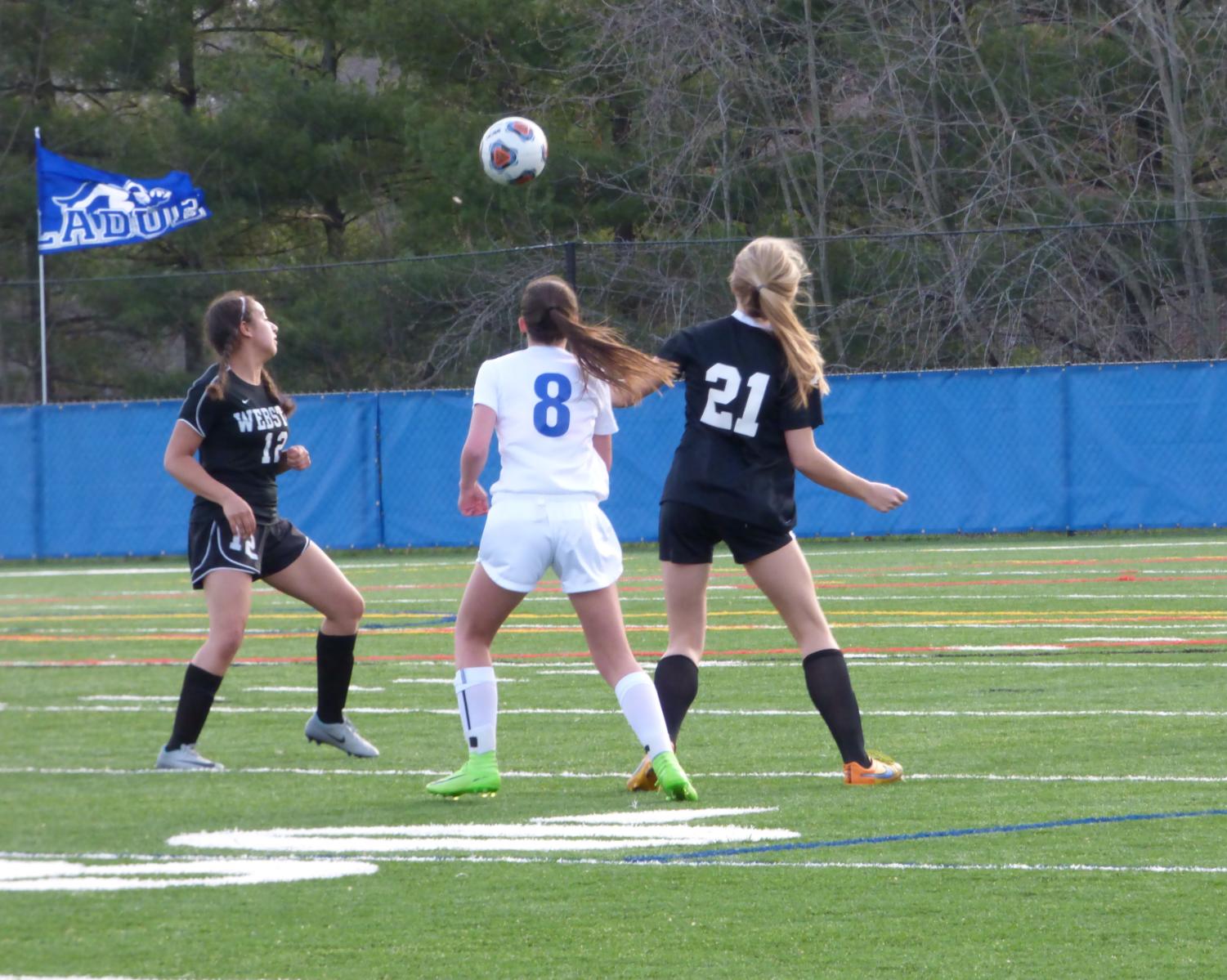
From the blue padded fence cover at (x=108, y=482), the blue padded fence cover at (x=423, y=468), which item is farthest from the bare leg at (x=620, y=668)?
the blue padded fence cover at (x=108, y=482)

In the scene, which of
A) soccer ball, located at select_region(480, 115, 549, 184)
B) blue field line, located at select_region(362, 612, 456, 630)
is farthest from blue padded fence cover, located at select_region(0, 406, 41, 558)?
blue field line, located at select_region(362, 612, 456, 630)

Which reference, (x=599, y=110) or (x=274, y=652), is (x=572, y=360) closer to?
(x=274, y=652)

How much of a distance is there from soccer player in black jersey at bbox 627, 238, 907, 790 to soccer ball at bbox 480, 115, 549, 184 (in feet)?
43.5

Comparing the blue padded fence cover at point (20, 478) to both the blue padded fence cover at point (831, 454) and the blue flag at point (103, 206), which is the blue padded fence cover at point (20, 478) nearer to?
the blue padded fence cover at point (831, 454)

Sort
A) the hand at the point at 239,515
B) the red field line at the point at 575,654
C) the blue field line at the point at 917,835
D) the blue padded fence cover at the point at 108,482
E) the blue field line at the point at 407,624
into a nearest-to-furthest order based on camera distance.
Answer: the blue field line at the point at 917,835 < the hand at the point at 239,515 < the red field line at the point at 575,654 < the blue field line at the point at 407,624 < the blue padded fence cover at the point at 108,482

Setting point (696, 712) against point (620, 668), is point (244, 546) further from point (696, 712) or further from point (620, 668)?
point (696, 712)

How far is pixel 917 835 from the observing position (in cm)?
645

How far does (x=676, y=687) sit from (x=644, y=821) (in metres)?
1.06

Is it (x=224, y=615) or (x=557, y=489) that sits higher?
(x=557, y=489)

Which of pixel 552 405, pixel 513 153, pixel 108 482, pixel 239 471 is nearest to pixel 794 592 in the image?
pixel 552 405

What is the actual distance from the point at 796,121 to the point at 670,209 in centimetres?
217

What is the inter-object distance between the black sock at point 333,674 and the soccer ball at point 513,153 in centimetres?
1219

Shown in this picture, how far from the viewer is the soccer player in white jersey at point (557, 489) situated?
7344mm

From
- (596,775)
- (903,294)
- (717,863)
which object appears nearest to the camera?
(717,863)
